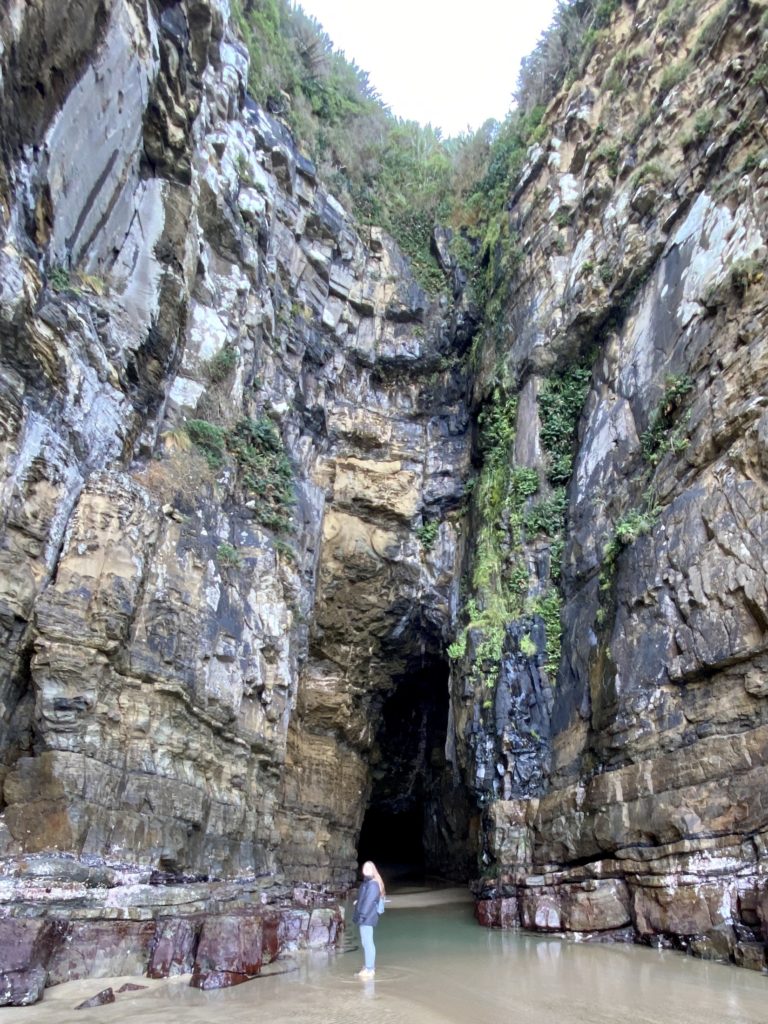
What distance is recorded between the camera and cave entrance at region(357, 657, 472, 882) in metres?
21.1

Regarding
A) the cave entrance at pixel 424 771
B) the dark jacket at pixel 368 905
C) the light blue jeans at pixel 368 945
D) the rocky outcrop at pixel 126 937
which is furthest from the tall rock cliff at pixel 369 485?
the light blue jeans at pixel 368 945

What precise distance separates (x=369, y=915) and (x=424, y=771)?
56.4 ft

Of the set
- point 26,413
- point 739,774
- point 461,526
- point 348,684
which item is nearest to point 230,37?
point 26,413

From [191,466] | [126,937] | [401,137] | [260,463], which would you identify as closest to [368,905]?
[126,937]

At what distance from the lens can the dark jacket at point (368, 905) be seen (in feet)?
22.1

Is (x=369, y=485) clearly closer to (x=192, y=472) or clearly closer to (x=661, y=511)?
(x=192, y=472)

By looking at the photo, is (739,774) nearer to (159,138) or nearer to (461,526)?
(461,526)

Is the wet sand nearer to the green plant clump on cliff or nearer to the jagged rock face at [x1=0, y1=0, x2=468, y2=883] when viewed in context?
the jagged rock face at [x1=0, y1=0, x2=468, y2=883]

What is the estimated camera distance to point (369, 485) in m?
19.2

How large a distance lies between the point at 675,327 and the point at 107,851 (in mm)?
12979

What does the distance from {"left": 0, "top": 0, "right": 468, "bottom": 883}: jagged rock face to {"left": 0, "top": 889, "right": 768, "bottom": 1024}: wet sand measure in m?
3.90

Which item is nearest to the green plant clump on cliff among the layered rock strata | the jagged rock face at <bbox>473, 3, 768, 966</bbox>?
the layered rock strata

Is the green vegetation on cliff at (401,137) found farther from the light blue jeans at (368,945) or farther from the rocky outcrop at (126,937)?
the rocky outcrop at (126,937)

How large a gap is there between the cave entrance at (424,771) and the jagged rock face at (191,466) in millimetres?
2151
